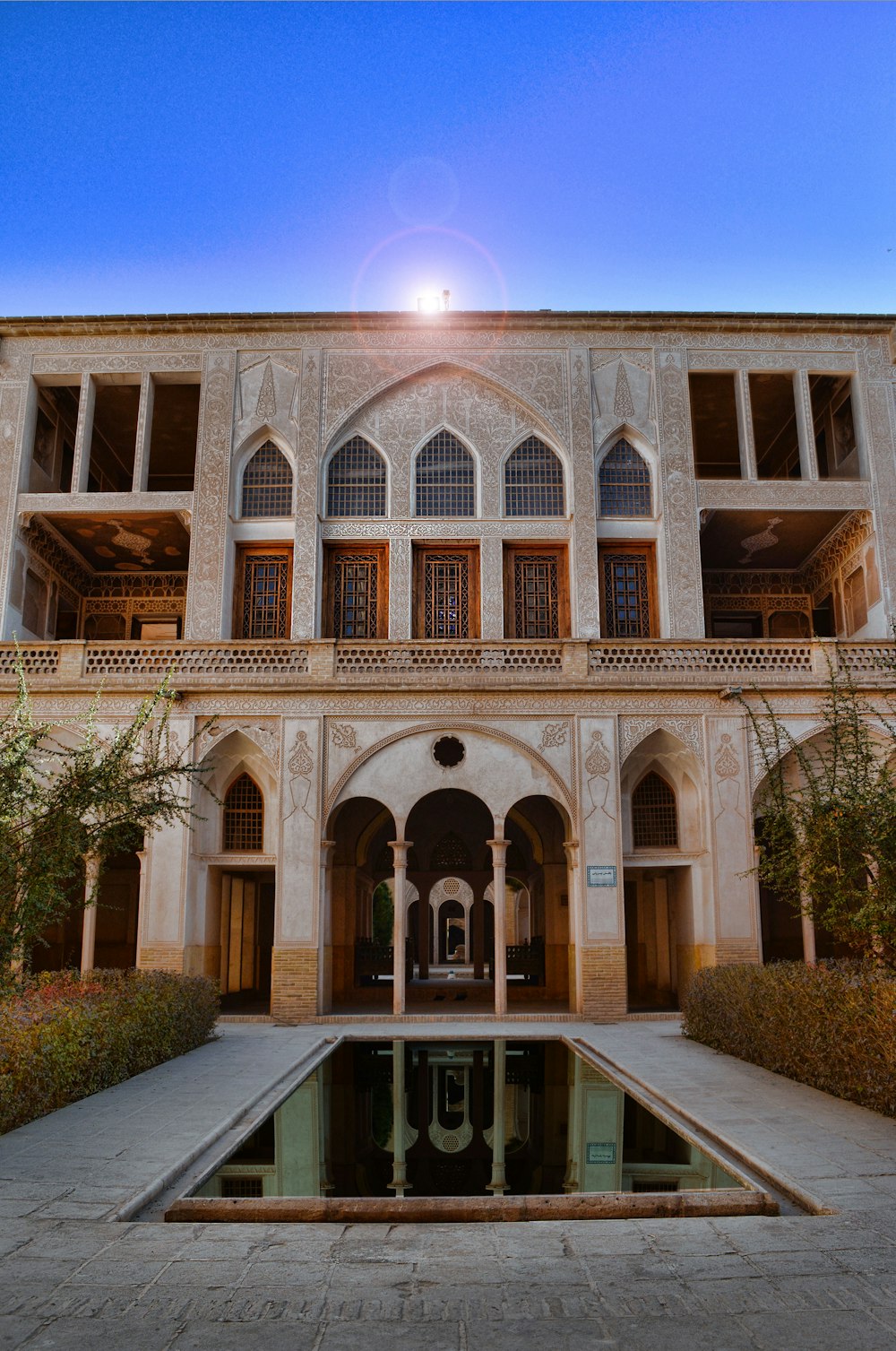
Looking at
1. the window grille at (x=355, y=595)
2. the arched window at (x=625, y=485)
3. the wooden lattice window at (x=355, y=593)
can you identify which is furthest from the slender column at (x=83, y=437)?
the arched window at (x=625, y=485)

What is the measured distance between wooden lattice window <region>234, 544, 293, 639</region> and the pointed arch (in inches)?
30.6

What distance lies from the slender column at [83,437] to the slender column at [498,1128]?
14.1 metres

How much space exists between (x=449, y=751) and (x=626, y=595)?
5327mm

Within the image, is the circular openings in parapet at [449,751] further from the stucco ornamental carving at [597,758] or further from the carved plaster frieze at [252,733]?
the carved plaster frieze at [252,733]

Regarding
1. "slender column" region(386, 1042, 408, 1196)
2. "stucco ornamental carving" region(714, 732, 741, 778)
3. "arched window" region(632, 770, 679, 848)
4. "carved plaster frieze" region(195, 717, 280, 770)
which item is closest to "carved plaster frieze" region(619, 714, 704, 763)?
"stucco ornamental carving" region(714, 732, 741, 778)

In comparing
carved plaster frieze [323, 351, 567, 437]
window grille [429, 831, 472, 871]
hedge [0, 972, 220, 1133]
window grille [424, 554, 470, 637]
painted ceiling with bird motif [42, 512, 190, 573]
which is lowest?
hedge [0, 972, 220, 1133]

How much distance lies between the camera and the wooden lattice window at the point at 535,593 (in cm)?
2200

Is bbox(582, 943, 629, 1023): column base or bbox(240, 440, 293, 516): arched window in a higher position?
bbox(240, 440, 293, 516): arched window

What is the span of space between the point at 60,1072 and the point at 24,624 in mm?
14487

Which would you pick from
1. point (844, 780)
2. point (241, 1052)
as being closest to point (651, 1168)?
point (844, 780)

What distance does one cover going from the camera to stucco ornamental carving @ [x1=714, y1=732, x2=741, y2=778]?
1934 centimetres

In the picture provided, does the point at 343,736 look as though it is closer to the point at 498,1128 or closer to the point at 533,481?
the point at 533,481

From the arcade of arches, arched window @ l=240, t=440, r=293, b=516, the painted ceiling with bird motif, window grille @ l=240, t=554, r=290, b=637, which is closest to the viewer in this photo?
window grille @ l=240, t=554, r=290, b=637

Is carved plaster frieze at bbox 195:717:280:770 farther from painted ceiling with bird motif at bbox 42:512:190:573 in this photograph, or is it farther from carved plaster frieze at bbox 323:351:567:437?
carved plaster frieze at bbox 323:351:567:437
